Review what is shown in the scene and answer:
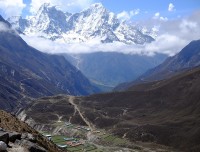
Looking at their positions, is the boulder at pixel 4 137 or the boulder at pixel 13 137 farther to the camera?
the boulder at pixel 13 137

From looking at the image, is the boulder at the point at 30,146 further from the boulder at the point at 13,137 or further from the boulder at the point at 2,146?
the boulder at the point at 2,146

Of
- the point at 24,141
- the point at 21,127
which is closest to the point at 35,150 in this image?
the point at 24,141

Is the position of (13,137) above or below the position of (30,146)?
above

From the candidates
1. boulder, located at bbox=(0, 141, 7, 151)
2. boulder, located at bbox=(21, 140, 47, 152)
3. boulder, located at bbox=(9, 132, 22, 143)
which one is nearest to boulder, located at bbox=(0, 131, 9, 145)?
boulder, located at bbox=(9, 132, 22, 143)

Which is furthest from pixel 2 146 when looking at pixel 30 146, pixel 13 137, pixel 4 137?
pixel 13 137

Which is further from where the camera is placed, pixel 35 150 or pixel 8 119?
pixel 8 119

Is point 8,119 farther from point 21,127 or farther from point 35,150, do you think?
point 35,150

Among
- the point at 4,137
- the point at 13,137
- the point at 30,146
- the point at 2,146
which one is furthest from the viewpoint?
the point at 13,137

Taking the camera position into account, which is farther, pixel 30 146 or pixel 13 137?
pixel 13 137

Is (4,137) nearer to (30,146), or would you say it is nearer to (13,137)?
(13,137)

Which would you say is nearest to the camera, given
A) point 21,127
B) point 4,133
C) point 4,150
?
point 4,150

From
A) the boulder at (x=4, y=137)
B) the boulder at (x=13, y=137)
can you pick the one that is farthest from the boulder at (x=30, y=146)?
the boulder at (x=4, y=137)
